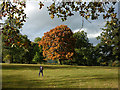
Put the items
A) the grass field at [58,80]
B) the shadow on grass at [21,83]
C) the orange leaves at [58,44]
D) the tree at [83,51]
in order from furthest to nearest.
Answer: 1. the tree at [83,51]
2. the orange leaves at [58,44]
3. the grass field at [58,80]
4. the shadow on grass at [21,83]

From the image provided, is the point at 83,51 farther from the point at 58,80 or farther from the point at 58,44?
the point at 58,80

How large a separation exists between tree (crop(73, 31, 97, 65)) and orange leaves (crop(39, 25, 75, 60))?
15.8 ft

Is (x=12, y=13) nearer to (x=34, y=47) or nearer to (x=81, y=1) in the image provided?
(x=81, y=1)

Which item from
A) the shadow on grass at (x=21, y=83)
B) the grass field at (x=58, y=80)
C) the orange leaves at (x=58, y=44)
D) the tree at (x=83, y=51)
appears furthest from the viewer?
the tree at (x=83, y=51)

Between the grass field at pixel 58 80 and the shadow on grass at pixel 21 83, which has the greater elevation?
the shadow on grass at pixel 21 83

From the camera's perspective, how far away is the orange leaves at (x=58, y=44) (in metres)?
35.7

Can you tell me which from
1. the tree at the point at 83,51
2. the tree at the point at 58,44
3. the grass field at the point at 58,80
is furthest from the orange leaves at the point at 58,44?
the grass field at the point at 58,80

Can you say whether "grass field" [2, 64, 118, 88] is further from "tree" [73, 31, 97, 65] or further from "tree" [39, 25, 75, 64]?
"tree" [73, 31, 97, 65]

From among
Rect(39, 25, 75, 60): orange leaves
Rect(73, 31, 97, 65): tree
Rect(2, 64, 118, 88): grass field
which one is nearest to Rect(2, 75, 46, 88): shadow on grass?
Rect(2, 64, 118, 88): grass field

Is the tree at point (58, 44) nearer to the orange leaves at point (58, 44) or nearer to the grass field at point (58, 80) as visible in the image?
the orange leaves at point (58, 44)

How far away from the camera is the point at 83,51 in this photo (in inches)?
1720

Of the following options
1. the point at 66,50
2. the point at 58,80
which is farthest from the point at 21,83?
the point at 66,50

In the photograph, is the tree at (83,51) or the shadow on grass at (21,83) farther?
the tree at (83,51)

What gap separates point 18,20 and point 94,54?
Answer: 39400 millimetres
